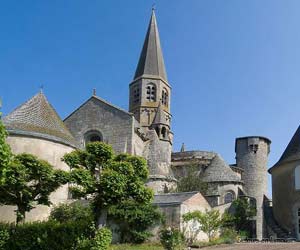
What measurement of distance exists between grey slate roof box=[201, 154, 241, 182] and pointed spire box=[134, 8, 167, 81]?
1747 cm

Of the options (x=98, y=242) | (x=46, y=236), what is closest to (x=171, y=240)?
(x=98, y=242)

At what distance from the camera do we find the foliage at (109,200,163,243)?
86.6ft

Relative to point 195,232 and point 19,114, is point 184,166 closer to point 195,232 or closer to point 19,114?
point 195,232

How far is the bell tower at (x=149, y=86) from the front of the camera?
52775mm

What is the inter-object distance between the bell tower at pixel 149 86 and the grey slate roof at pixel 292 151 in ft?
66.4

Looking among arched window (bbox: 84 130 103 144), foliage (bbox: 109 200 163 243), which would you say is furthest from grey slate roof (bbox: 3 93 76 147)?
arched window (bbox: 84 130 103 144)

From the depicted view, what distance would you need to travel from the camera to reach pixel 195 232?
27281mm

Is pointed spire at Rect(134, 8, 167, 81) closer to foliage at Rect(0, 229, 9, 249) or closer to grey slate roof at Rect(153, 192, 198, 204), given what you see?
grey slate roof at Rect(153, 192, 198, 204)

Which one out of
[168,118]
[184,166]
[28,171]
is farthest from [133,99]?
[28,171]

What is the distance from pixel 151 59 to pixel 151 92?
15.0ft

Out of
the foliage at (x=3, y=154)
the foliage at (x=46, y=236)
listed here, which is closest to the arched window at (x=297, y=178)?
the foliage at (x=46, y=236)

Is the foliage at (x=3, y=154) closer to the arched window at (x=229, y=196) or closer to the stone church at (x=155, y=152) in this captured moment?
the stone church at (x=155, y=152)

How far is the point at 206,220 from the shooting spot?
27.3 m

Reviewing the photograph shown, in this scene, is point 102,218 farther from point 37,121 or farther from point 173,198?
point 37,121
